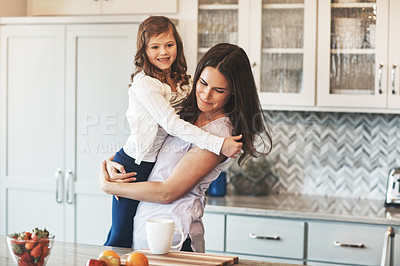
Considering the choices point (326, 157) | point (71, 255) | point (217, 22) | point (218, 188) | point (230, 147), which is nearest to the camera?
point (71, 255)

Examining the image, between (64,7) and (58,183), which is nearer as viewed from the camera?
(58,183)

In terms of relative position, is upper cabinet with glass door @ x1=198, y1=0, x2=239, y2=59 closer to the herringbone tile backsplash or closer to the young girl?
the herringbone tile backsplash

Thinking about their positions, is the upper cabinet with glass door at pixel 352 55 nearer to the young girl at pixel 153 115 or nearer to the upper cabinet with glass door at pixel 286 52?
the upper cabinet with glass door at pixel 286 52

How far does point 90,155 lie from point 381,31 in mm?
1757

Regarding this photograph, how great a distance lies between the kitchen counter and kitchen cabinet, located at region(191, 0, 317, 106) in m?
1.60

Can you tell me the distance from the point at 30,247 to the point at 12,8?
7.73 ft

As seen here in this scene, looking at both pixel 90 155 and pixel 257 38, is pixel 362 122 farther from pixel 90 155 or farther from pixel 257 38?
pixel 90 155

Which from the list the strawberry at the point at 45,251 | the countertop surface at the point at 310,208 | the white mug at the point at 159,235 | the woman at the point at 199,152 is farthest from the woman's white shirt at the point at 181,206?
the countertop surface at the point at 310,208

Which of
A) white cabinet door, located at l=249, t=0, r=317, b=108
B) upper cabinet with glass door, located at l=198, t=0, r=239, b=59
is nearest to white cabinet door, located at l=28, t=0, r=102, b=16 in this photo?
upper cabinet with glass door, located at l=198, t=0, r=239, b=59

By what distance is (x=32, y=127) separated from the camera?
3.36 metres

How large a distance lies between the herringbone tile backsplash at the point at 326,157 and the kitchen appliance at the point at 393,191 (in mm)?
283

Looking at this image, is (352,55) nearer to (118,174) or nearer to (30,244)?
(118,174)

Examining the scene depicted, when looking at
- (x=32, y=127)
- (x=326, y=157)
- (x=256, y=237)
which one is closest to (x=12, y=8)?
(x=32, y=127)

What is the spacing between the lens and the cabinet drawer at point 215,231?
3.03m
